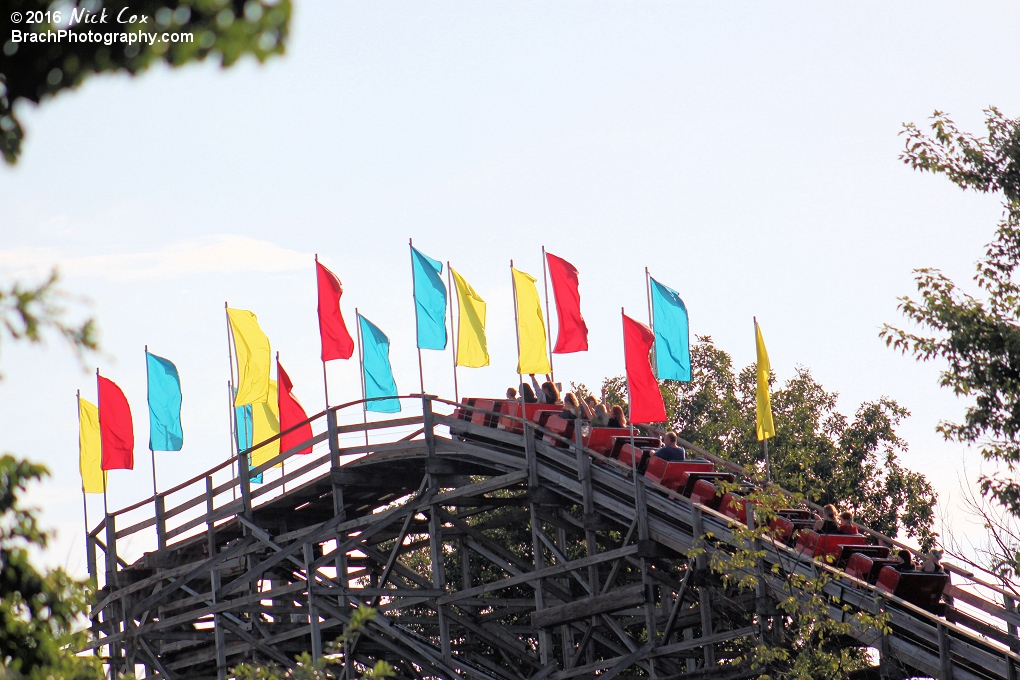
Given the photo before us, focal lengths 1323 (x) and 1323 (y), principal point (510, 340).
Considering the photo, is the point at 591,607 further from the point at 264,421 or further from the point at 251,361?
the point at 264,421

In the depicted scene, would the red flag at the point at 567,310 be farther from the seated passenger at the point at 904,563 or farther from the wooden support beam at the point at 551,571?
the seated passenger at the point at 904,563

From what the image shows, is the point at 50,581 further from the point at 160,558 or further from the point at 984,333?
the point at 160,558

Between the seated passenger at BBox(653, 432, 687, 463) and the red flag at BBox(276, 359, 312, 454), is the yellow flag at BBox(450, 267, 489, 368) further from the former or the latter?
the seated passenger at BBox(653, 432, 687, 463)

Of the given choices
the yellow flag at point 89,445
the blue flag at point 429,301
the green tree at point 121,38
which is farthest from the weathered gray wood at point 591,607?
the green tree at point 121,38

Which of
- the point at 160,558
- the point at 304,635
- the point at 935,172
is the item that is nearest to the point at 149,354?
the point at 160,558

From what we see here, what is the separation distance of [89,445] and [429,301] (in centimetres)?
858

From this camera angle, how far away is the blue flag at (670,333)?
71.9ft

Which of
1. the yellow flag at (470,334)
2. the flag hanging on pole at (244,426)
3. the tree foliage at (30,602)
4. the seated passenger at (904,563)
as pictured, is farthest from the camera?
the flag hanging on pole at (244,426)

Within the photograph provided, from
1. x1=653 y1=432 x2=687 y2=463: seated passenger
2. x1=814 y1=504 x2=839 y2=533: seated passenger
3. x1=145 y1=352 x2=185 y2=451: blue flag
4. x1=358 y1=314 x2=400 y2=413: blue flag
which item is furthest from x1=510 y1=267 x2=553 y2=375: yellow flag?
x1=145 y1=352 x2=185 y2=451: blue flag

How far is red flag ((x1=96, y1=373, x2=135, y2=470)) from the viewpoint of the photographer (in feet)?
89.0

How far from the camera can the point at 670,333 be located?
22.2 m

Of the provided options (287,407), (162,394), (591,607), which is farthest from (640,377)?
(162,394)

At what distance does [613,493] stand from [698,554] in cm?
249

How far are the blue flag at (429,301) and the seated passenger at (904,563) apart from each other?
10.6m
